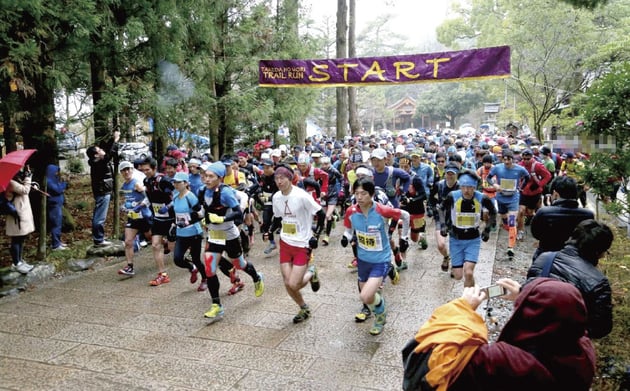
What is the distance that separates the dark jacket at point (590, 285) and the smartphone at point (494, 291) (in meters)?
1.14

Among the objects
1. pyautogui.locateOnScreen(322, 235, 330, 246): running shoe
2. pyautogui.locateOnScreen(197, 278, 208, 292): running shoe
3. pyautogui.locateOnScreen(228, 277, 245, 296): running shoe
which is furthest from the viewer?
pyautogui.locateOnScreen(322, 235, 330, 246): running shoe

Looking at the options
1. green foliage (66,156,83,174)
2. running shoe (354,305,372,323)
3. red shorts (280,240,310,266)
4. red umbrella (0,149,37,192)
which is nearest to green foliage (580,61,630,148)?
running shoe (354,305,372,323)

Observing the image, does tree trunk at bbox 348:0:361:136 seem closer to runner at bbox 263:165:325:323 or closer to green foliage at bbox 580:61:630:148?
runner at bbox 263:165:325:323

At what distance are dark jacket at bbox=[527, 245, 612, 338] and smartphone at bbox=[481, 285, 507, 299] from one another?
1.14 metres

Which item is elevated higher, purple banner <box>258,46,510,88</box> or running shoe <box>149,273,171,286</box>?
purple banner <box>258,46,510,88</box>

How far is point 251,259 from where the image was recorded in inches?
370

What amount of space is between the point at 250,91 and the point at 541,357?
12432mm

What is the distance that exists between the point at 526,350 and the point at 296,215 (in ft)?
13.2

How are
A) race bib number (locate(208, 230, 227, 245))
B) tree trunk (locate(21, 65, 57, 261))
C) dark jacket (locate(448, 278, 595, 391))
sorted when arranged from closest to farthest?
dark jacket (locate(448, 278, 595, 391)) → race bib number (locate(208, 230, 227, 245)) → tree trunk (locate(21, 65, 57, 261))

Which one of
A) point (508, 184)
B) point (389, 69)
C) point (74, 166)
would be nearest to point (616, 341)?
point (508, 184)

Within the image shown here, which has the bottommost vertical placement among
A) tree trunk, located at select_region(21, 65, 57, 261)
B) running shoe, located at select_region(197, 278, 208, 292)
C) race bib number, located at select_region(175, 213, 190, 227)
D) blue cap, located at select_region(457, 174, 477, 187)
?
running shoe, located at select_region(197, 278, 208, 292)

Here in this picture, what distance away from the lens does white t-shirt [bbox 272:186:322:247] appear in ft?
19.6

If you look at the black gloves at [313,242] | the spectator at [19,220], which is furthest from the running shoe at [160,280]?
Result: the black gloves at [313,242]

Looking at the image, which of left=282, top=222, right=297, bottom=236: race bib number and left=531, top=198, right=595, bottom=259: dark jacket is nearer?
left=531, top=198, right=595, bottom=259: dark jacket
